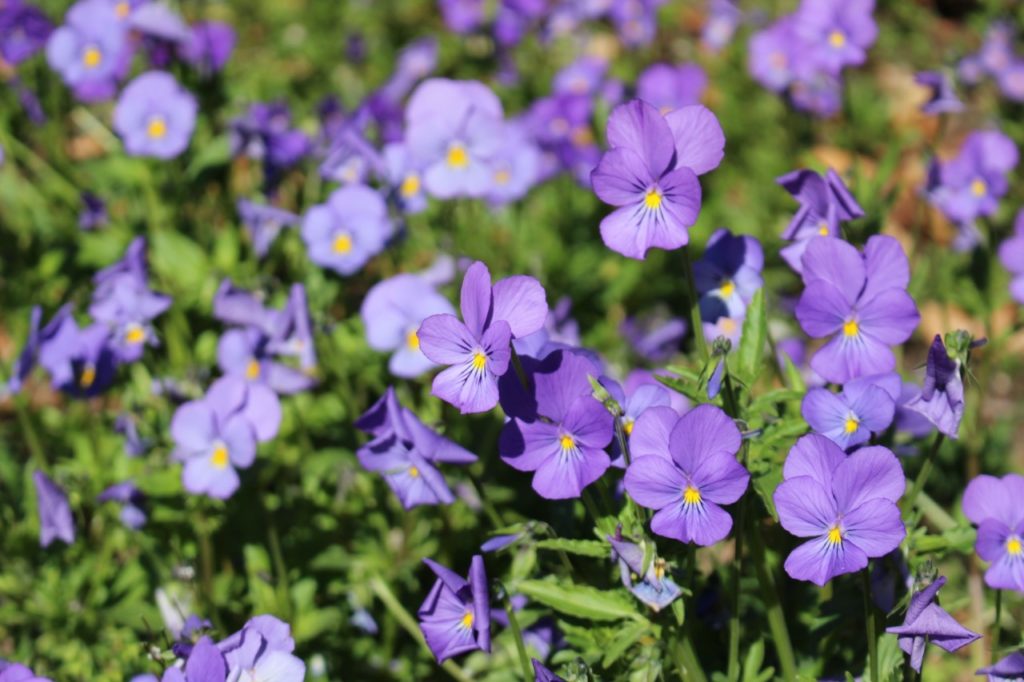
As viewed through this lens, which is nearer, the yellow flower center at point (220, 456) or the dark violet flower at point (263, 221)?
the yellow flower center at point (220, 456)

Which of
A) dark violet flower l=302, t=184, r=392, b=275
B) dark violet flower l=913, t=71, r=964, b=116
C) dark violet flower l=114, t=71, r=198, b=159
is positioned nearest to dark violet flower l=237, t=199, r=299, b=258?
dark violet flower l=302, t=184, r=392, b=275

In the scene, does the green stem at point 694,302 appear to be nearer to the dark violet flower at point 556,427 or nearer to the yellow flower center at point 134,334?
the dark violet flower at point 556,427

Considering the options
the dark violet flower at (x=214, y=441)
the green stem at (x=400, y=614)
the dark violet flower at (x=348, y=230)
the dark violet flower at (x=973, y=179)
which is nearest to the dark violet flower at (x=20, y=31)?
the dark violet flower at (x=348, y=230)

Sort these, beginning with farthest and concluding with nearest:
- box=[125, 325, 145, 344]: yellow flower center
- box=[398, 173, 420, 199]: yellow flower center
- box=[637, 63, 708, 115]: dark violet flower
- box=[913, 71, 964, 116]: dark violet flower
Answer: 1. box=[637, 63, 708, 115]: dark violet flower
2. box=[398, 173, 420, 199]: yellow flower center
3. box=[913, 71, 964, 116]: dark violet flower
4. box=[125, 325, 145, 344]: yellow flower center

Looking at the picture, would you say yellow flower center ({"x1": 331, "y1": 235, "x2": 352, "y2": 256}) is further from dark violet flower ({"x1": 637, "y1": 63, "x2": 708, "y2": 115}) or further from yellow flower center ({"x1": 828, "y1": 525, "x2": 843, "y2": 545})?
yellow flower center ({"x1": 828, "y1": 525, "x2": 843, "y2": 545})

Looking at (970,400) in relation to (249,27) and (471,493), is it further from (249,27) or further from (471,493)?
(249,27)

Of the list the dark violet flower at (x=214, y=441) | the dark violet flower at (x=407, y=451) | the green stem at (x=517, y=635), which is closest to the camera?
the green stem at (x=517, y=635)

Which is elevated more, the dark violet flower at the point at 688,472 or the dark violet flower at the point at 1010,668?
the dark violet flower at the point at 688,472

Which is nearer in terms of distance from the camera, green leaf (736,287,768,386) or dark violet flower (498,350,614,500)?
dark violet flower (498,350,614,500)
